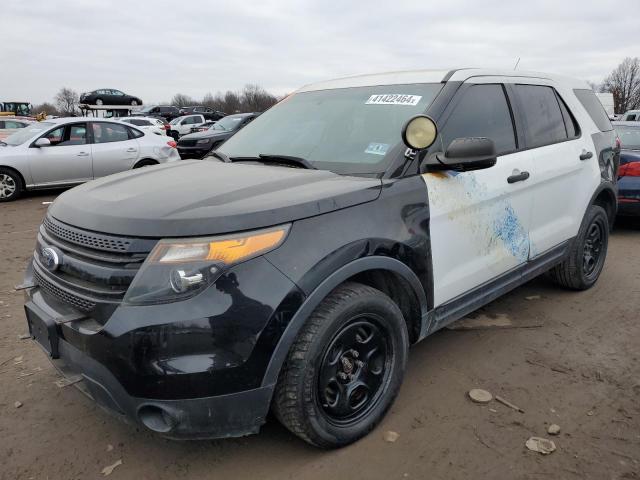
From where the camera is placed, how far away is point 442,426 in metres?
2.67

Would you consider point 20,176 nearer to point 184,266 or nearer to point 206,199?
point 206,199

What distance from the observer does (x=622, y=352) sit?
11.4 ft

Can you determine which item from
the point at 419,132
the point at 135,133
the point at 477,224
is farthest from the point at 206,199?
the point at 135,133

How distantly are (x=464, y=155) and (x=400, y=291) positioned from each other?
79 centimetres

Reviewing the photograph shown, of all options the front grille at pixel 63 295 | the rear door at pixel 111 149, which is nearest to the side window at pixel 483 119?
the front grille at pixel 63 295

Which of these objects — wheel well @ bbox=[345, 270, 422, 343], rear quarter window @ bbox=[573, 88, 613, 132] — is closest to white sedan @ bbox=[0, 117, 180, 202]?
rear quarter window @ bbox=[573, 88, 613, 132]

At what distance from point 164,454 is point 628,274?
15.5 ft

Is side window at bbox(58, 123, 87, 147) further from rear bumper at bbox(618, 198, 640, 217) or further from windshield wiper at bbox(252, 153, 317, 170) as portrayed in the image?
rear bumper at bbox(618, 198, 640, 217)

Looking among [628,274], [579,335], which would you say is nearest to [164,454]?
[579,335]

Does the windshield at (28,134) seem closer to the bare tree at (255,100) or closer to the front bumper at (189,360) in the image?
the front bumper at (189,360)

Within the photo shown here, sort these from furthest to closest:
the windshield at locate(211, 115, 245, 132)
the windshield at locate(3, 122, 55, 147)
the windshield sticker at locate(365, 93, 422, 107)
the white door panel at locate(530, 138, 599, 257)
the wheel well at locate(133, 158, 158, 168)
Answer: the windshield at locate(211, 115, 245, 132) → the wheel well at locate(133, 158, 158, 168) → the windshield at locate(3, 122, 55, 147) → the white door panel at locate(530, 138, 599, 257) → the windshield sticker at locate(365, 93, 422, 107)

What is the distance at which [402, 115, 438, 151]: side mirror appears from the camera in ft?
8.50

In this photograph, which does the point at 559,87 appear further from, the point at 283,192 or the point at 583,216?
the point at 283,192

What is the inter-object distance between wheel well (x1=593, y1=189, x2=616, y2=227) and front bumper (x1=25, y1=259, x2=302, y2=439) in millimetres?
3523
